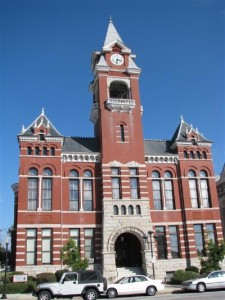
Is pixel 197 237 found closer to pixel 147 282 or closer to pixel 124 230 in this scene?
pixel 124 230

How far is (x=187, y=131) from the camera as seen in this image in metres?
47.2

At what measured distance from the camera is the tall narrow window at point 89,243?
39.8 meters

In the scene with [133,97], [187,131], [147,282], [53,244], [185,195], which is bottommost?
[147,282]

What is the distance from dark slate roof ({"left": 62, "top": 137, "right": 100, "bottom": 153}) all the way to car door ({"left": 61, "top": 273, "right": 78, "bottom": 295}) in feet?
67.4

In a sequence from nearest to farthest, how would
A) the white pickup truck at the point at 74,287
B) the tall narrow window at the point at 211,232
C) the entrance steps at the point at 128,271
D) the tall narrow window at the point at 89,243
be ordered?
the white pickup truck at the point at 74,287 < the entrance steps at the point at 128,271 < the tall narrow window at the point at 89,243 < the tall narrow window at the point at 211,232

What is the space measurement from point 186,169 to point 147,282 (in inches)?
788

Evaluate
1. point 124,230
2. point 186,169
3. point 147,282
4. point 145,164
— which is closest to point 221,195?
point 186,169

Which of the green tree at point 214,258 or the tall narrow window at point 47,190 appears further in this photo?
the tall narrow window at point 47,190

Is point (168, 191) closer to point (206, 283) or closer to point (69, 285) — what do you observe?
point (206, 283)

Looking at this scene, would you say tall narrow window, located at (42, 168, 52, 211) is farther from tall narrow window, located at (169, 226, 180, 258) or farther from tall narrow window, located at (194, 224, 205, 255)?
tall narrow window, located at (194, 224, 205, 255)

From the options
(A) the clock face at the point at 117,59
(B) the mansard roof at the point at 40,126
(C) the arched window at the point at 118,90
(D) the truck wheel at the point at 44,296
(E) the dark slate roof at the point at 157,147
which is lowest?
(D) the truck wheel at the point at 44,296

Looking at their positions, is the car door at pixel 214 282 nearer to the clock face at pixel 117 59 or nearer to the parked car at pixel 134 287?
the parked car at pixel 134 287

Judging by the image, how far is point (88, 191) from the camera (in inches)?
1670

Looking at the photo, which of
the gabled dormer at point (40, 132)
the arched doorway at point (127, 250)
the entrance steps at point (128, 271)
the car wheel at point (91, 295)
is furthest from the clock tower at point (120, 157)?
the car wheel at point (91, 295)
